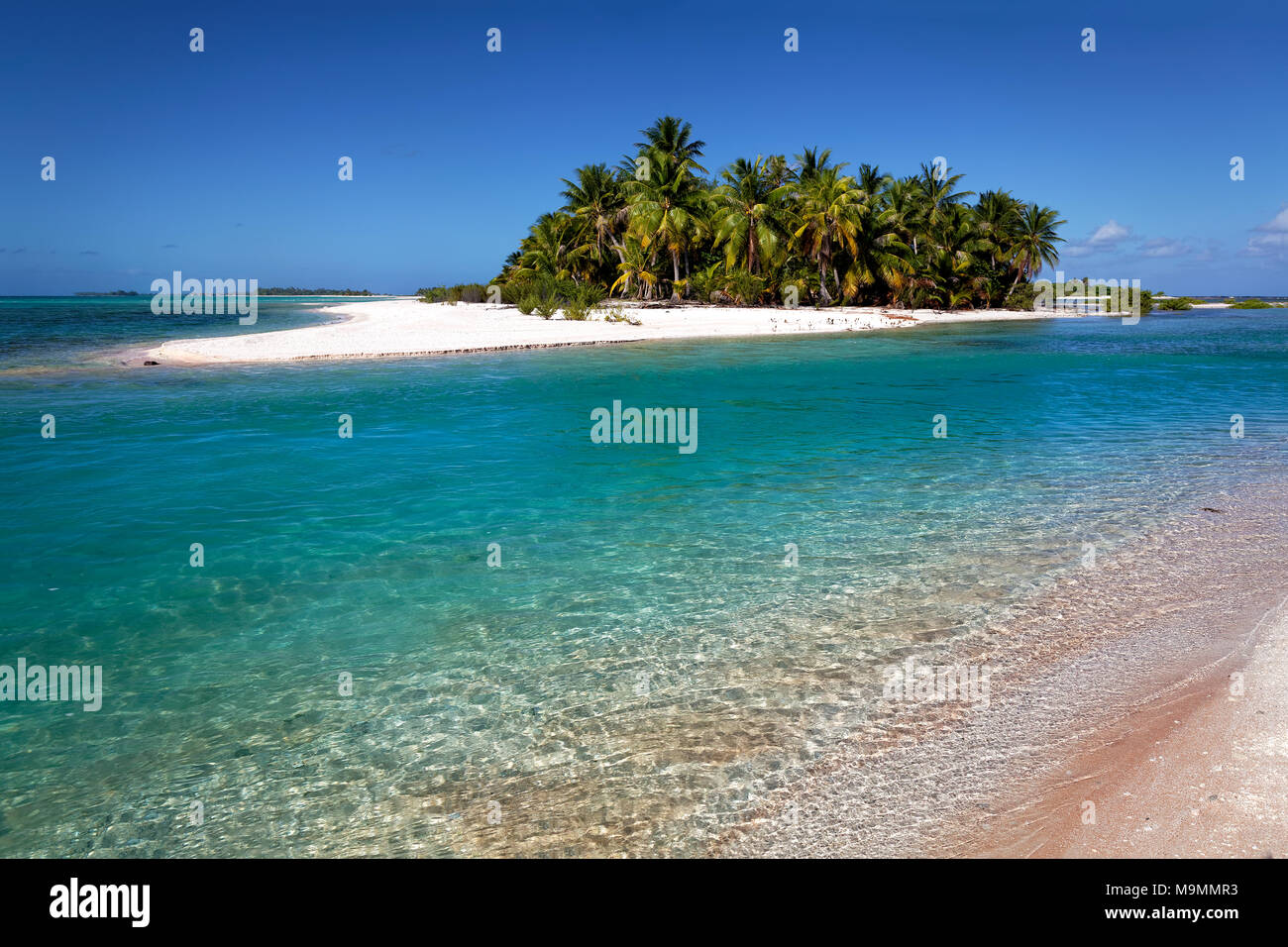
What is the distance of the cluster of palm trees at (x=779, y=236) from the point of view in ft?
189

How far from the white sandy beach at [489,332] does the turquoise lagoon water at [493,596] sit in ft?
43.1

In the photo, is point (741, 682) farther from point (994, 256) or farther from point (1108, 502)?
point (994, 256)

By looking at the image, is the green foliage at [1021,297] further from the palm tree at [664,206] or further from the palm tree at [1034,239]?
the palm tree at [664,206]

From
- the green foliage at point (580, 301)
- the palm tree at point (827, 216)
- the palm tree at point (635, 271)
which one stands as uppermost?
the palm tree at point (827, 216)

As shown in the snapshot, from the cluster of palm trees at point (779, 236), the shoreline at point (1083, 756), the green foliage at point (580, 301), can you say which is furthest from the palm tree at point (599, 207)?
the shoreline at point (1083, 756)
